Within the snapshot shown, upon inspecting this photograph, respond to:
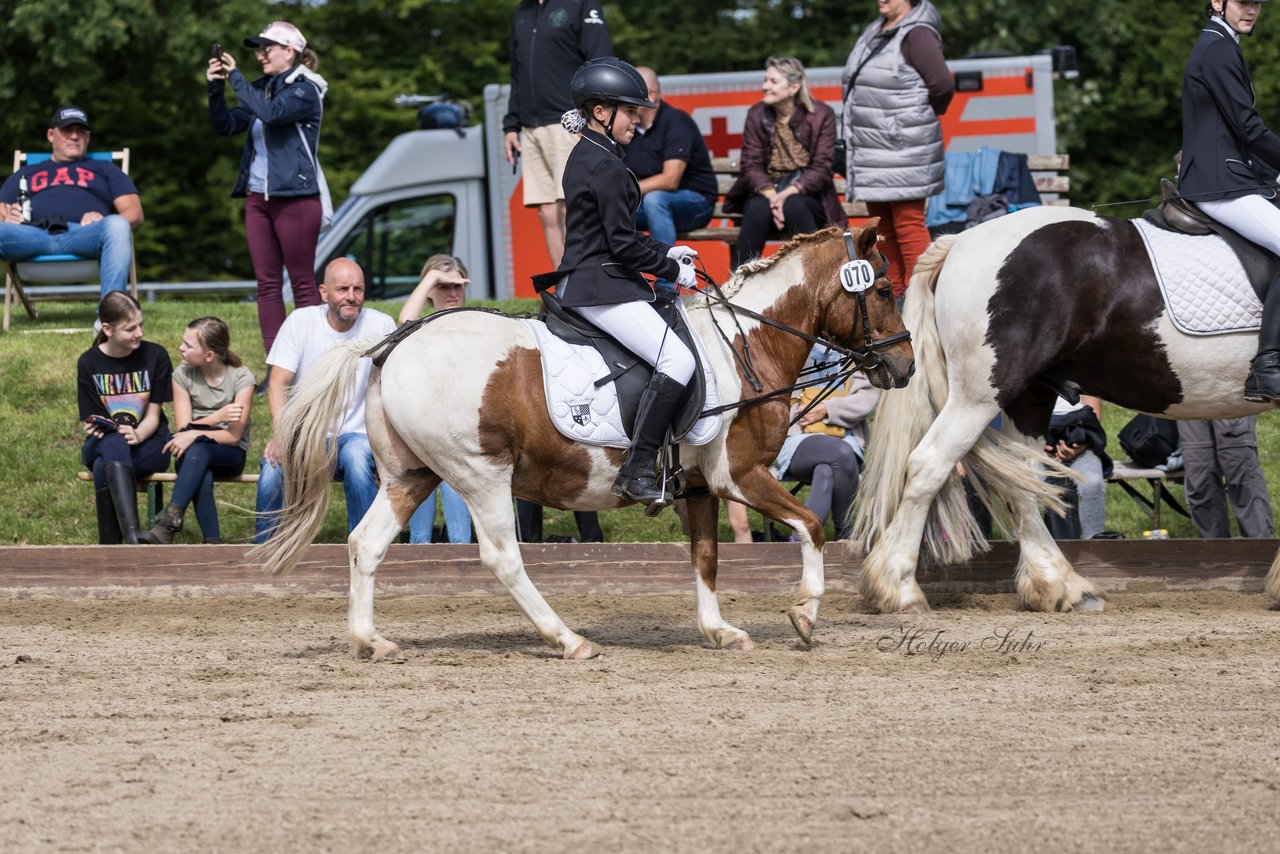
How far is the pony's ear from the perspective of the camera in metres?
7.38

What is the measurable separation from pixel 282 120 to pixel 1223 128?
5670 mm

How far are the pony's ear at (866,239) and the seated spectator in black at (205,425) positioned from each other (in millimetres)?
4328

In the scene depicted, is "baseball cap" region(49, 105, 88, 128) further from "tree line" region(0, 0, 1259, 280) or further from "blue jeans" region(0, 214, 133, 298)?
"tree line" region(0, 0, 1259, 280)

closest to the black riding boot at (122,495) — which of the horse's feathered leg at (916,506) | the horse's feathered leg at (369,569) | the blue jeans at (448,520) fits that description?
the blue jeans at (448,520)

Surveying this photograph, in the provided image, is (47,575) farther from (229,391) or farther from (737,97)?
(737,97)

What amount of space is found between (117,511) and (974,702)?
5598mm

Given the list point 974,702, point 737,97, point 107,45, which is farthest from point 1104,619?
point 107,45

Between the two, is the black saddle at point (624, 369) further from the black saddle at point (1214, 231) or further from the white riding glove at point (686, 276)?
the black saddle at point (1214, 231)

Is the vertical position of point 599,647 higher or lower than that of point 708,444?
lower

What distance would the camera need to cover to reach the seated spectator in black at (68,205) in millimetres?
12828

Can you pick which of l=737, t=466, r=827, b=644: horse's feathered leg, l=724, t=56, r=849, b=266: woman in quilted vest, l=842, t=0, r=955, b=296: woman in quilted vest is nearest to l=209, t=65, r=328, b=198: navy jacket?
l=724, t=56, r=849, b=266: woman in quilted vest

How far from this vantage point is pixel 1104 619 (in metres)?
8.20

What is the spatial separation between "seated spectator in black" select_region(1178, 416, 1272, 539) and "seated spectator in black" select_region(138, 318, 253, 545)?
568 cm

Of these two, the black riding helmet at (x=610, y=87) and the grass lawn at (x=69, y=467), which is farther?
the grass lawn at (x=69, y=467)
